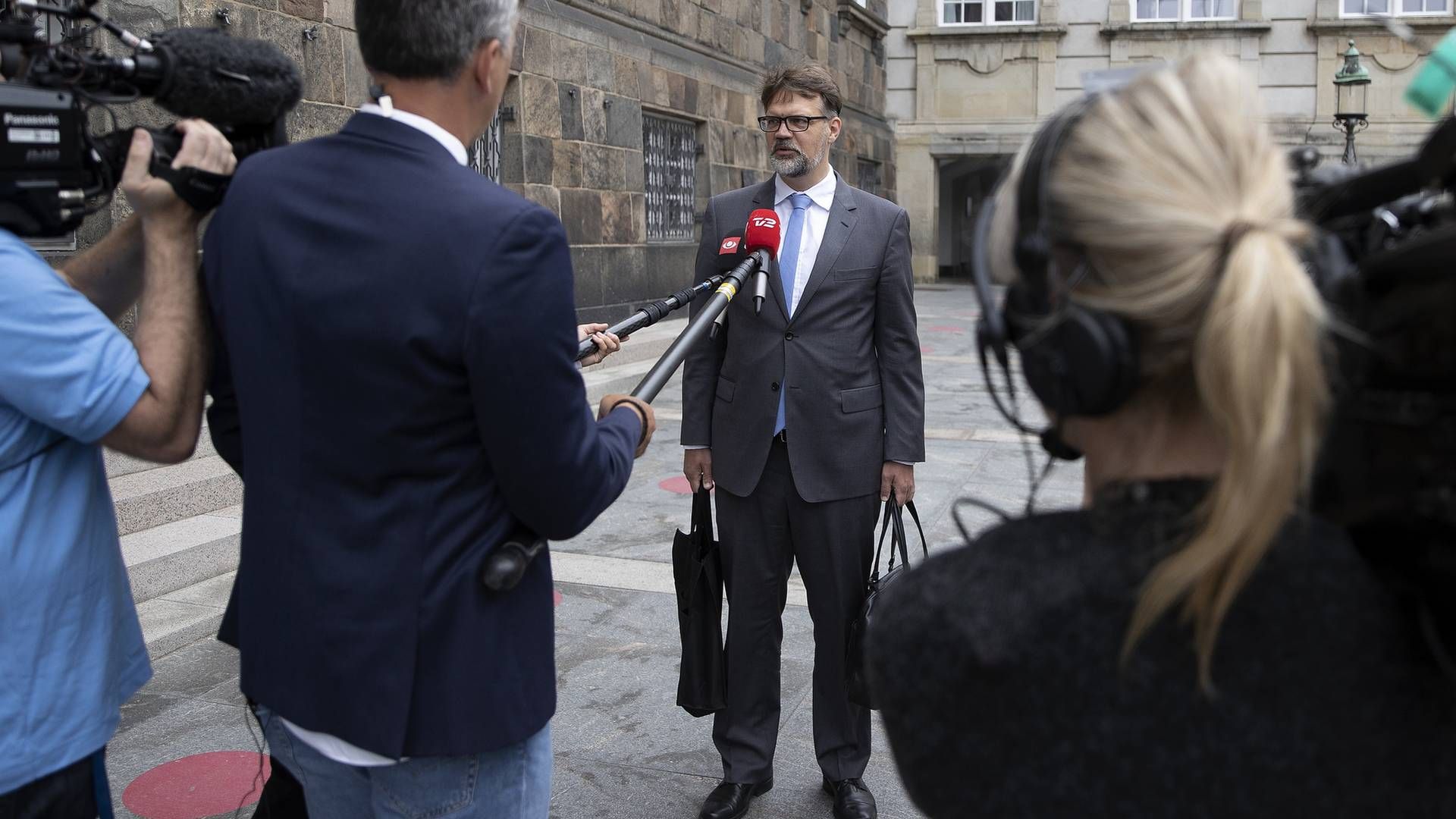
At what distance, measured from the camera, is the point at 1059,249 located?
110 cm

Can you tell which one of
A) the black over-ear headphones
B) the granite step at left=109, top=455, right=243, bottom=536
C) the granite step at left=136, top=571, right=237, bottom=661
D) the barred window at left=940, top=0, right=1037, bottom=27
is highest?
the barred window at left=940, top=0, right=1037, bottom=27

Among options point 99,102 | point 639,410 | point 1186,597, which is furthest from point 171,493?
point 1186,597

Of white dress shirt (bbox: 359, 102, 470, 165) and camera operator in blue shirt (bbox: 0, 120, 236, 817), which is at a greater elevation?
white dress shirt (bbox: 359, 102, 470, 165)

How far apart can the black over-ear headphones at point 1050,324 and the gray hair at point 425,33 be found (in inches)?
32.8

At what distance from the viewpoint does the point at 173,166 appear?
5.70 feet

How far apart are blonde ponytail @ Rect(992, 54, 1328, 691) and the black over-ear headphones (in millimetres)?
19

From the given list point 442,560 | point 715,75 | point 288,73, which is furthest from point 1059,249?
point 715,75

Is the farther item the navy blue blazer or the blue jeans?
the blue jeans

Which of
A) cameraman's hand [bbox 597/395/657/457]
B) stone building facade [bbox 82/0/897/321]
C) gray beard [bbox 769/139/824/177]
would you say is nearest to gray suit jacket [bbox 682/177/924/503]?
gray beard [bbox 769/139/824/177]

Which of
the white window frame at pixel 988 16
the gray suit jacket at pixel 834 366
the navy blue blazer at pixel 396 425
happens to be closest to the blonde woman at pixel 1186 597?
the navy blue blazer at pixel 396 425

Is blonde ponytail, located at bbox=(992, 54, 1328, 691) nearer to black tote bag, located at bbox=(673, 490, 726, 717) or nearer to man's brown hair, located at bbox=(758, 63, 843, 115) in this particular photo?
black tote bag, located at bbox=(673, 490, 726, 717)

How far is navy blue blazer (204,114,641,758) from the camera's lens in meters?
1.56

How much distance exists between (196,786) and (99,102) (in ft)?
7.71

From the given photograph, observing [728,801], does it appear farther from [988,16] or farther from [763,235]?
[988,16]
